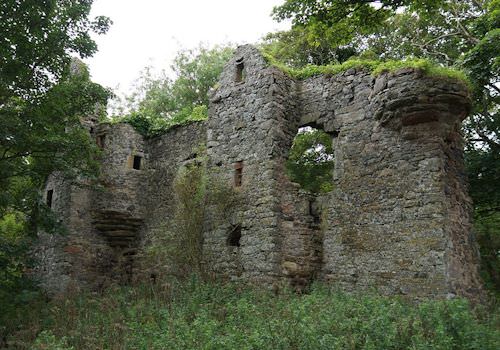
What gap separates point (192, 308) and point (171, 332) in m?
1.45

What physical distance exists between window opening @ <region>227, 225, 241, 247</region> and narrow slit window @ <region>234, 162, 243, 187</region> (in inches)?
40.8

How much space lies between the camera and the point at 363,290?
976 centimetres

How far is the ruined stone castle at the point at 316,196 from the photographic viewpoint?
9367 mm

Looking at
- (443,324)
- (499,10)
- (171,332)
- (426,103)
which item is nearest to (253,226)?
(171,332)

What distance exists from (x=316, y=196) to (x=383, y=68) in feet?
10.7

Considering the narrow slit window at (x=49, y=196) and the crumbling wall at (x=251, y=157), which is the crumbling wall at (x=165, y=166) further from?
the narrow slit window at (x=49, y=196)

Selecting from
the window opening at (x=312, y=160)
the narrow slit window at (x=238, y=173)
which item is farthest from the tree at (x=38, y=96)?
the window opening at (x=312, y=160)

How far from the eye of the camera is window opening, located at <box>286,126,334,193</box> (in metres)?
17.9

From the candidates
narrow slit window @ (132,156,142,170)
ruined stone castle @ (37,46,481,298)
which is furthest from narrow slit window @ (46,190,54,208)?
narrow slit window @ (132,156,142,170)

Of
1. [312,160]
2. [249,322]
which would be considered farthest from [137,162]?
[249,322]

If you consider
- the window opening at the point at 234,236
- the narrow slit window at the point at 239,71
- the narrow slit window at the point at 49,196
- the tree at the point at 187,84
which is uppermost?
the tree at the point at 187,84

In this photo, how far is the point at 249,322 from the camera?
8.05 m

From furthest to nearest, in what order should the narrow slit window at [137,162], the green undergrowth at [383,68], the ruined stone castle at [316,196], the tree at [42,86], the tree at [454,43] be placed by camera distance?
the narrow slit window at [137,162] < the tree at [42,86] < the green undergrowth at [383,68] < the ruined stone castle at [316,196] < the tree at [454,43]

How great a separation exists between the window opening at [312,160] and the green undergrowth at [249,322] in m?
7.82
